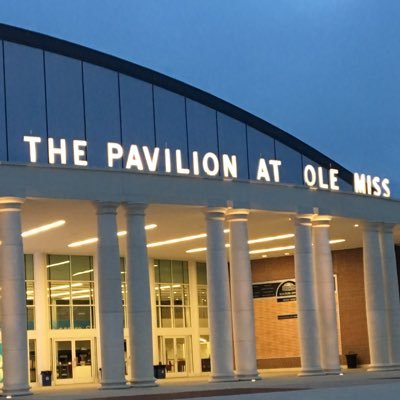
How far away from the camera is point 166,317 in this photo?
230ft

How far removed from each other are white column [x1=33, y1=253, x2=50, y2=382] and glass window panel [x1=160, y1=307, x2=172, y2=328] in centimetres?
990

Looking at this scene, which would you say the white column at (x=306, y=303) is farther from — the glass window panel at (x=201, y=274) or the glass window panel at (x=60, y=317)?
the glass window panel at (x=201, y=274)

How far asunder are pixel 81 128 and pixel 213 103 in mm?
11246

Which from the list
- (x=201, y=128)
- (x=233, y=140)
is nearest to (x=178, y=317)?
(x=233, y=140)

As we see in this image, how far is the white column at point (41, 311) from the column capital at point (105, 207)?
60.0 ft

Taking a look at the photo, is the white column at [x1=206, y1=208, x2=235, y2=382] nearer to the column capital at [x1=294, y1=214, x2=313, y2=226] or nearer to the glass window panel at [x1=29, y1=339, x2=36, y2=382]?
the column capital at [x1=294, y1=214, x2=313, y2=226]

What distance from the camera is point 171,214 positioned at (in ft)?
167

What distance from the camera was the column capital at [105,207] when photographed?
4541 centimetres

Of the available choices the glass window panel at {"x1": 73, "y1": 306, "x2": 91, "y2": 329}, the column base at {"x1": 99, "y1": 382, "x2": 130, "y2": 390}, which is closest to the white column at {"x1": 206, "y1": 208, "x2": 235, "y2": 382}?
the column base at {"x1": 99, "y1": 382, "x2": 130, "y2": 390}

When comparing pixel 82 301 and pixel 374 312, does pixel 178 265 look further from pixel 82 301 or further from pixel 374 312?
pixel 374 312

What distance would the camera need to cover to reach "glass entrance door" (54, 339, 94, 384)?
62344 millimetres

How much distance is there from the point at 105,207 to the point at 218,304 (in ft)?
25.5

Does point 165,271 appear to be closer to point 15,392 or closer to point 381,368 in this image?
point 381,368

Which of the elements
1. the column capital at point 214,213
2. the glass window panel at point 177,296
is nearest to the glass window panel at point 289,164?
the glass window panel at point 177,296
